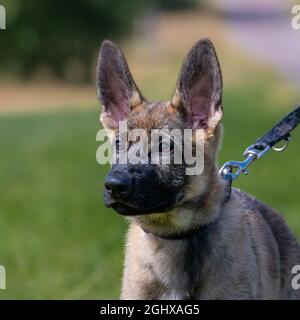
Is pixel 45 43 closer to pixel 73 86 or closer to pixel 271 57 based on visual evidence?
pixel 73 86

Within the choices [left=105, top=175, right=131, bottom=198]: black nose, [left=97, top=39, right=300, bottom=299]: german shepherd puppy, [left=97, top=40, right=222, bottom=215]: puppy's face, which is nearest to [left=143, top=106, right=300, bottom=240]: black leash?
[left=97, top=39, right=300, bottom=299]: german shepherd puppy

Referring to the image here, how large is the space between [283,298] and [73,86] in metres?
25.4

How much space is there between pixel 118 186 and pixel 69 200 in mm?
6418

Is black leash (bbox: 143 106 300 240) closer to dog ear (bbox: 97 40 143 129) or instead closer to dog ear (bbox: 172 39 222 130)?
dog ear (bbox: 172 39 222 130)

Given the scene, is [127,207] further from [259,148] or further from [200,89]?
[259,148]

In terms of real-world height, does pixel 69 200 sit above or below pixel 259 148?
below

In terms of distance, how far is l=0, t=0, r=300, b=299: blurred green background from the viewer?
8.95m

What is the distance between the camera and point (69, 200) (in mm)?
11297

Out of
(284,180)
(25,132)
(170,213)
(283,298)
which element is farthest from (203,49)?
(25,132)

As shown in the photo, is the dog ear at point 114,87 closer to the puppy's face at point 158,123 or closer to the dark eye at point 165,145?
the puppy's face at point 158,123

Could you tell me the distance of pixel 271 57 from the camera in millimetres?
27734

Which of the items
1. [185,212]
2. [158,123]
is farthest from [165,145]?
[185,212]

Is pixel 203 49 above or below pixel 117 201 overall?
above

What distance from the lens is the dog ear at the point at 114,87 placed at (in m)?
5.75
